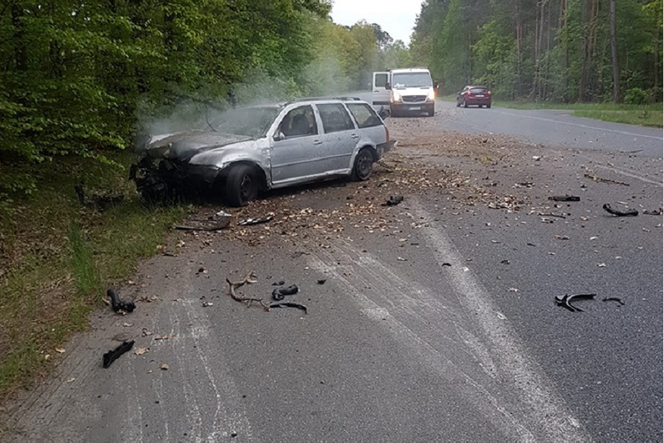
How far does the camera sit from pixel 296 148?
356 inches

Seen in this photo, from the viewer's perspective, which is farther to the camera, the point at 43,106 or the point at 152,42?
the point at 152,42

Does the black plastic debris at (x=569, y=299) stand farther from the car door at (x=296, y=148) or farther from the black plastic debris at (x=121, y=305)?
the car door at (x=296, y=148)

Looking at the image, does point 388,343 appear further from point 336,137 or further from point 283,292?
point 336,137

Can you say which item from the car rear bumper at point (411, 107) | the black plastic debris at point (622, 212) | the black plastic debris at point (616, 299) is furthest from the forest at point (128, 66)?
the black plastic debris at point (622, 212)

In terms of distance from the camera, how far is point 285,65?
64.2 feet

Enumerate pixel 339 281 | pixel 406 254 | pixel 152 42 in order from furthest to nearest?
pixel 152 42
pixel 406 254
pixel 339 281

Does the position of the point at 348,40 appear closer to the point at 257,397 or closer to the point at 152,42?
the point at 152,42

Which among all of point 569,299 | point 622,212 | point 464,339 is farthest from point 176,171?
point 622,212

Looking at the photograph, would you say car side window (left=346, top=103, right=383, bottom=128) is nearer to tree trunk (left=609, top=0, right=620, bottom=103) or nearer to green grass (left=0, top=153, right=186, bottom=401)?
green grass (left=0, top=153, right=186, bottom=401)

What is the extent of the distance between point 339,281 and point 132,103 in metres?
6.46

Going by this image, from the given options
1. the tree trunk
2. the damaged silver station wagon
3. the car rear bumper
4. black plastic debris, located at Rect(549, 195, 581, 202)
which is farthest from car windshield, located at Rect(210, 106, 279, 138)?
the tree trunk

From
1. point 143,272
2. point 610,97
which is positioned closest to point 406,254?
point 143,272

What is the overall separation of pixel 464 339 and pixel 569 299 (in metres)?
1.25

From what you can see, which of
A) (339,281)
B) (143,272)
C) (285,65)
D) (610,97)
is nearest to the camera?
(339,281)
